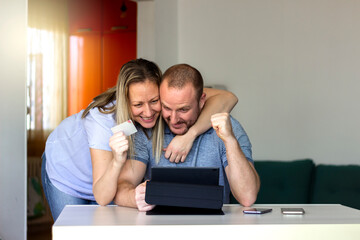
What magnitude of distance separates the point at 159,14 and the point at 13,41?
4.86ft

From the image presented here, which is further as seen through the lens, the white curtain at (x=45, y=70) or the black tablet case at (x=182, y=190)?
the white curtain at (x=45, y=70)

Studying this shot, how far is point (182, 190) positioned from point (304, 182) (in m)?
2.02

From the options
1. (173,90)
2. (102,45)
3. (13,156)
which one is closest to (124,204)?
(173,90)

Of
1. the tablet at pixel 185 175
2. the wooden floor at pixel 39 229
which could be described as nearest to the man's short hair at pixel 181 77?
the tablet at pixel 185 175

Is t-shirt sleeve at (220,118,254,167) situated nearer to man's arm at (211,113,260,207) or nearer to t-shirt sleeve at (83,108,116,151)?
man's arm at (211,113,260,207)

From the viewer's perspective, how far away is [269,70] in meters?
3.64

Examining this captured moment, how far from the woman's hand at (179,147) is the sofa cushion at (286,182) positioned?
4.73ft

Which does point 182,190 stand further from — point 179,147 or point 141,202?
point 179,147

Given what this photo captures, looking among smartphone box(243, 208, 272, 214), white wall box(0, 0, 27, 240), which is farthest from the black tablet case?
white wall box(0, 0, 27, 240)

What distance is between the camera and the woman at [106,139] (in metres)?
1.91

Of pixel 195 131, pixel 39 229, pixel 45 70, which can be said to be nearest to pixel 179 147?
pixel 195 131

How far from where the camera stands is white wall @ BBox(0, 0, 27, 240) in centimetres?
266

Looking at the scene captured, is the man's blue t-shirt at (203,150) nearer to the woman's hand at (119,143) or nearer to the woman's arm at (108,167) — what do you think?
the woman's arm at (108,167)

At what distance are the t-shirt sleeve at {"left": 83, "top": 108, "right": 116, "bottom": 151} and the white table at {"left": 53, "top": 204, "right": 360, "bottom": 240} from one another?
0.43 m
